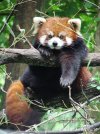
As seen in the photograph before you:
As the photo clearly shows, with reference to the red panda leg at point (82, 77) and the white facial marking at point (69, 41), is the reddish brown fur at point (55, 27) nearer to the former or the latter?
the white facial marking at point (69, 41)

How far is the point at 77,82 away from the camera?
4.02 meters

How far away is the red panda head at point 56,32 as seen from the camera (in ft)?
13.3

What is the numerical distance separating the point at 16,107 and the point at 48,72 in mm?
436

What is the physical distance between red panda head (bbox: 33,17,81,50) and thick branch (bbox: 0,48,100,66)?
0.62 meters

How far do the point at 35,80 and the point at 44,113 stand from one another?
1.05ft

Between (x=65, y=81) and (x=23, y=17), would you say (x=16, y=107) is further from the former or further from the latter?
(x=23, y=17)

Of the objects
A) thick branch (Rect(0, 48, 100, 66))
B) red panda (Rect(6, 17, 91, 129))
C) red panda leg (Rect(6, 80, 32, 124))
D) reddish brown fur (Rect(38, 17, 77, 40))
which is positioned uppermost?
thick branch (Rect(0, 48, 100, 66))

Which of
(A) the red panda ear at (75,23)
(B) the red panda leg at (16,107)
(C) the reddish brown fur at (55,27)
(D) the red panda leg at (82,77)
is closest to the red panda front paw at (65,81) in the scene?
(D) the red panda leg at (82,77)

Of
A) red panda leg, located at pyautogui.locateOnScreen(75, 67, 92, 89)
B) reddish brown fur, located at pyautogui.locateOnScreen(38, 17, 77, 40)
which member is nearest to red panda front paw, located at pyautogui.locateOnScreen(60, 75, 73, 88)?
red panda leg, located at pyautogui.locateOnScreen(75, 67, 92, 89)

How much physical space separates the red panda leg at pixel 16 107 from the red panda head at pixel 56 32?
0.49m

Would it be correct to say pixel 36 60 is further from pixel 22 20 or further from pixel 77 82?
pixel 22 20

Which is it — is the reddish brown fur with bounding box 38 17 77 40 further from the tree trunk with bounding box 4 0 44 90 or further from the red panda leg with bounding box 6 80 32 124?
the tree trunk with bounding box 4 0 44 90

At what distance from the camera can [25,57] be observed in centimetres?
317

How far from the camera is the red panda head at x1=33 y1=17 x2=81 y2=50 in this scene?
4.04m
